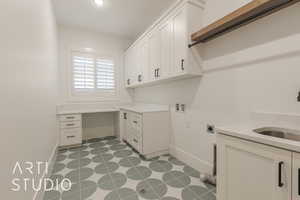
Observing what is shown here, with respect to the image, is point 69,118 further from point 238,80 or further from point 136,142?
point 238,80

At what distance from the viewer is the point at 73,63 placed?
11.7 feet

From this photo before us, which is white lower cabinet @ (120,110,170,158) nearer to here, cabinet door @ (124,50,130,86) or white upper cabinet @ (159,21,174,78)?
white upper cabinet @ (159,21,174,78)

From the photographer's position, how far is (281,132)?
1213mm

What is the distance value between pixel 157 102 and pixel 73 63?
2.39 metres

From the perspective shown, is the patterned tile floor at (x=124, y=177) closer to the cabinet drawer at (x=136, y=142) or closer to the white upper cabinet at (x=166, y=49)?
the cabinet drawer at (x=136, y=142)

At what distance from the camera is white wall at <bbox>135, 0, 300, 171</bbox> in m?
1.26

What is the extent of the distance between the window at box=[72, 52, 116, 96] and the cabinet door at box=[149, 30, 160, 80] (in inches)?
65.1

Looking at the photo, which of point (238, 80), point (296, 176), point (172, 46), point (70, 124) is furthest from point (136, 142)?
point (296, 176)

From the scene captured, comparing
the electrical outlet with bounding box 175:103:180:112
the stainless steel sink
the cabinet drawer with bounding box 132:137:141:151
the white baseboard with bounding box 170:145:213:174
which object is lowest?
the white baseboard with bounding box 170:145:213:174

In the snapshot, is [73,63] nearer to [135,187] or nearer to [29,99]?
[29,99]

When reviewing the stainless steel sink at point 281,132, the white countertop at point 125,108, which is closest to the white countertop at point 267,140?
the stainless steel sink at point 281,132

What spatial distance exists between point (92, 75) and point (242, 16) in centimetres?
347

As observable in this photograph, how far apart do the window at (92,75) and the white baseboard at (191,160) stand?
246 cm

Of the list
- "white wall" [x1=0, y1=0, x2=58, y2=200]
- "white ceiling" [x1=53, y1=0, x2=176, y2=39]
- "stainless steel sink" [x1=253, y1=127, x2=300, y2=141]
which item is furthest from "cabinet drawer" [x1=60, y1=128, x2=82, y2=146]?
"stainless steel sink" [x1=253, y1=127, x2=300, y2=141]
